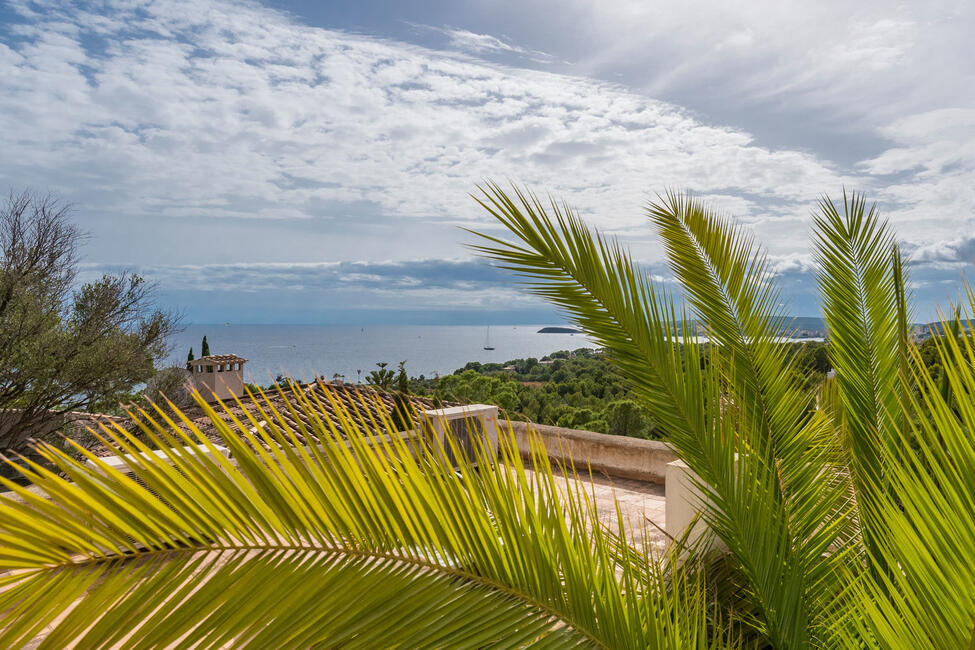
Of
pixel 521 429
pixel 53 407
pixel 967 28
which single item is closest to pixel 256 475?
pixel 967 28

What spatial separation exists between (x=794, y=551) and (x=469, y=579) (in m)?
1.58

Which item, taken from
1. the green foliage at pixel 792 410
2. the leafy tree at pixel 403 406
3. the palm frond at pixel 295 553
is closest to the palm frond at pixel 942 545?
the green foliage at pixel 792 410

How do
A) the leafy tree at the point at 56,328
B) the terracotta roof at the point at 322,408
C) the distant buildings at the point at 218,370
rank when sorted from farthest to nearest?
the distant buildings at the point at 218,370, the leafy tree at the point at 56,328, the terracotta roof at the point at 322,408

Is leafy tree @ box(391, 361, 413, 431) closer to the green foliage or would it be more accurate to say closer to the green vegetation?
the green foliage

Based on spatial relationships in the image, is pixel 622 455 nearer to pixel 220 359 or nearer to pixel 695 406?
pixel 695 406

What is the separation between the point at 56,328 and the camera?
16078mm

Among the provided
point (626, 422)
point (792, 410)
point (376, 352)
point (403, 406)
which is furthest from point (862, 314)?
point (376, 352)

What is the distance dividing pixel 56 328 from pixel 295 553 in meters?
18.7

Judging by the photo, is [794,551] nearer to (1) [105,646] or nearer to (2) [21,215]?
(1) [105,646]

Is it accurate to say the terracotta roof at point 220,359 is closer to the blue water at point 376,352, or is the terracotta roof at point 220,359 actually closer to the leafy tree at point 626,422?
the blue water at point 376,352

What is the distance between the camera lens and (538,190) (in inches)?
89.5

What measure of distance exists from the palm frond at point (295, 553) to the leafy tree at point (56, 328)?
674 inches

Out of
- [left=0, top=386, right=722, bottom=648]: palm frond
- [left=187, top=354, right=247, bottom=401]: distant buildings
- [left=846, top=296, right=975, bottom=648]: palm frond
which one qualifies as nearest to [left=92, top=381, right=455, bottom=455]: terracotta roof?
[left=0, top=386, right=722, bottom=648]: palm frond

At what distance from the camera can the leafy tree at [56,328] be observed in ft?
49.9
